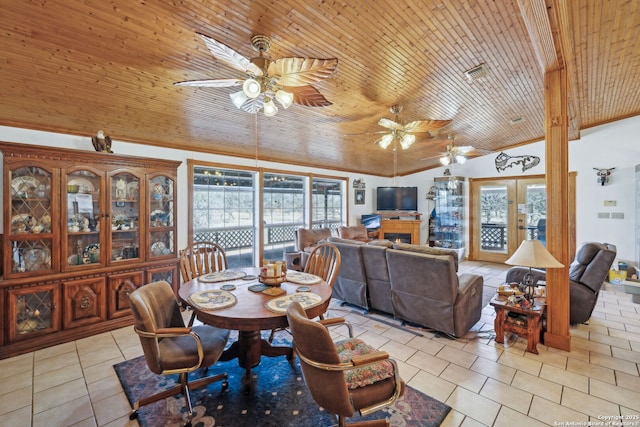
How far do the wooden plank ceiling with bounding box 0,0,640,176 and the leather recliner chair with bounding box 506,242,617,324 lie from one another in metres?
2.26

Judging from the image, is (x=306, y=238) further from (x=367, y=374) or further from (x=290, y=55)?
(x=367, y=374)

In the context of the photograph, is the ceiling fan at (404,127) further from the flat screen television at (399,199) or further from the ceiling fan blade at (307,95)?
the flat screen television at (399,199)

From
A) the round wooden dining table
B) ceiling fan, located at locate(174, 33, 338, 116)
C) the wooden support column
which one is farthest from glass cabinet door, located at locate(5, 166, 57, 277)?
the wooden support column

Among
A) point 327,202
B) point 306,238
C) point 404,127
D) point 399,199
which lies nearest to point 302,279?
point 404,127

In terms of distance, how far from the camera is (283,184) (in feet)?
20.1

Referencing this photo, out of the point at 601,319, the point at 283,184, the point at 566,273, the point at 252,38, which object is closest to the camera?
the point at 252,38

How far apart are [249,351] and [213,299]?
0.58m

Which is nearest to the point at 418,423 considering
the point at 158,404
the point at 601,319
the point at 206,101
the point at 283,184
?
the point at 158,404

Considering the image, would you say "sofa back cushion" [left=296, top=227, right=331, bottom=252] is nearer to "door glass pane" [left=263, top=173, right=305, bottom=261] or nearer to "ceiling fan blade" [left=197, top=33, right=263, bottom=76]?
"door glass pane" [left=263, top=173, right=305, bottom=261]

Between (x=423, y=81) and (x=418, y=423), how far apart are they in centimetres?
344

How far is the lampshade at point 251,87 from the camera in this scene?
2.04 m

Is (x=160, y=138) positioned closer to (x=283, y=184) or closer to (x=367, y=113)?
(x=283, y=184)

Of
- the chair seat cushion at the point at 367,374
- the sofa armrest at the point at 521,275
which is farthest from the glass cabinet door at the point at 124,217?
the sofa armrest at the point at 521,275

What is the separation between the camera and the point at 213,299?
7.11 feet
